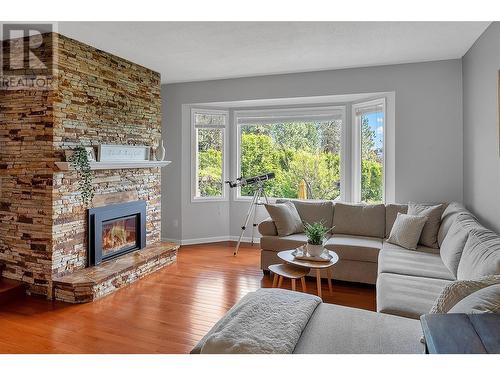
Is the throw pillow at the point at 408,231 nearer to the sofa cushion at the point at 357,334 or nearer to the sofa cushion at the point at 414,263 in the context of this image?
the sofa cushion at the point at 414,263

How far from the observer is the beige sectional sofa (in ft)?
7.80

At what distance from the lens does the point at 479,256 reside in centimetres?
239

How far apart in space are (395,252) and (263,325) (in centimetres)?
231

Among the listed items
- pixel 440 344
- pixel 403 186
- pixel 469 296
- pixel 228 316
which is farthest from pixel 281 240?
pixel 440 344

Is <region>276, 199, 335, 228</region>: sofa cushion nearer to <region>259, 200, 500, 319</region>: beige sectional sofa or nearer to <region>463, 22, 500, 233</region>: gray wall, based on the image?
<region>259, 200, 500, 319</region>: beige sectional sofa

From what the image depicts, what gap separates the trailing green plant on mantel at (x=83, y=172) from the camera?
350cm

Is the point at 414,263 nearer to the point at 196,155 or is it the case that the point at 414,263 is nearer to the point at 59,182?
the point at 59,182

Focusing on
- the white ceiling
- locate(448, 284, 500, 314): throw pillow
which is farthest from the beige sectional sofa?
the white ceiling

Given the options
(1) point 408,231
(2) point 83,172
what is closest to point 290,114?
(1) point 408,231

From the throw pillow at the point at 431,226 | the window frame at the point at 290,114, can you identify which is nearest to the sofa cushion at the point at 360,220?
the throw pillow at the point at 431,226
